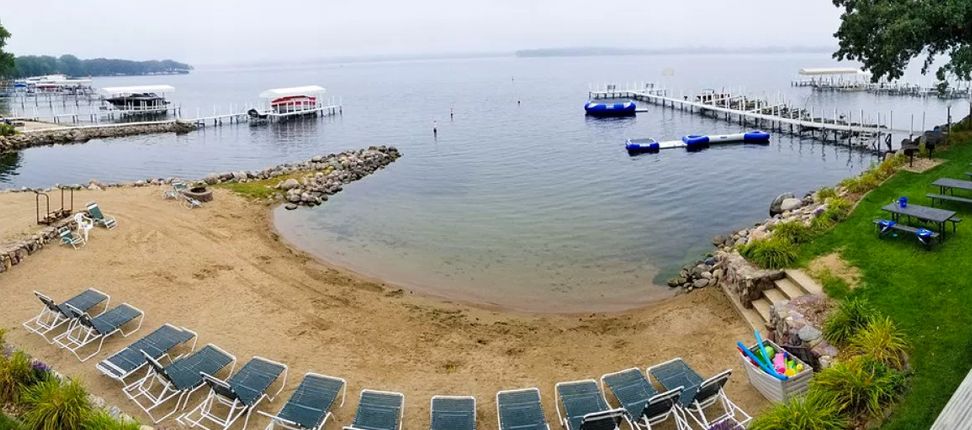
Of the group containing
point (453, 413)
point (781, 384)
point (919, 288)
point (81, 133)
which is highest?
point (81, 133)

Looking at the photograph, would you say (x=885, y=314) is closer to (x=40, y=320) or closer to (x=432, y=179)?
(x=40, y=320)

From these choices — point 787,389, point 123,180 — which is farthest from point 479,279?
point 123,180

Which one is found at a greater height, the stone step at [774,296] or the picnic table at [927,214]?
the picnic table at [927,214]

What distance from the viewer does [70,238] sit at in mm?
17844

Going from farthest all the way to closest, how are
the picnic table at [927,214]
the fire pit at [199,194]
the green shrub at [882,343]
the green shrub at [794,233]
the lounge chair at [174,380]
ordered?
the fire pit at [199,194], the green shrub at [794,233], the picnic table at [927,214], the lounge chair at [174,380], the green shrub at [882,343]

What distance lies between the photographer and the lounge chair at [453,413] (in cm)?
926

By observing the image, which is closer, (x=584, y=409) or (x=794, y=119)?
(x=584, y=409)

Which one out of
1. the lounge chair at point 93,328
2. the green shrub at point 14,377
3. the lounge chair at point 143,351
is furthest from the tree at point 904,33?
the green shrub at point 14,377

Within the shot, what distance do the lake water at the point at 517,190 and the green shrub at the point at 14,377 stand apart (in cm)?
932

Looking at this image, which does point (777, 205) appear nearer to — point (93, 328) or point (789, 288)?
point (789, 288)

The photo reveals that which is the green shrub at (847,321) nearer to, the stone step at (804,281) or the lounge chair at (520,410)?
the stone step at (804,281)

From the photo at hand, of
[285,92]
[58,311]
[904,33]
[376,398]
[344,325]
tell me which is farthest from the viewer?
[285,92]

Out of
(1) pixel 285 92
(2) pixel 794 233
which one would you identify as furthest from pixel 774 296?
(1) pixel 285 92

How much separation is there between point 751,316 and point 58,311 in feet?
46.2
